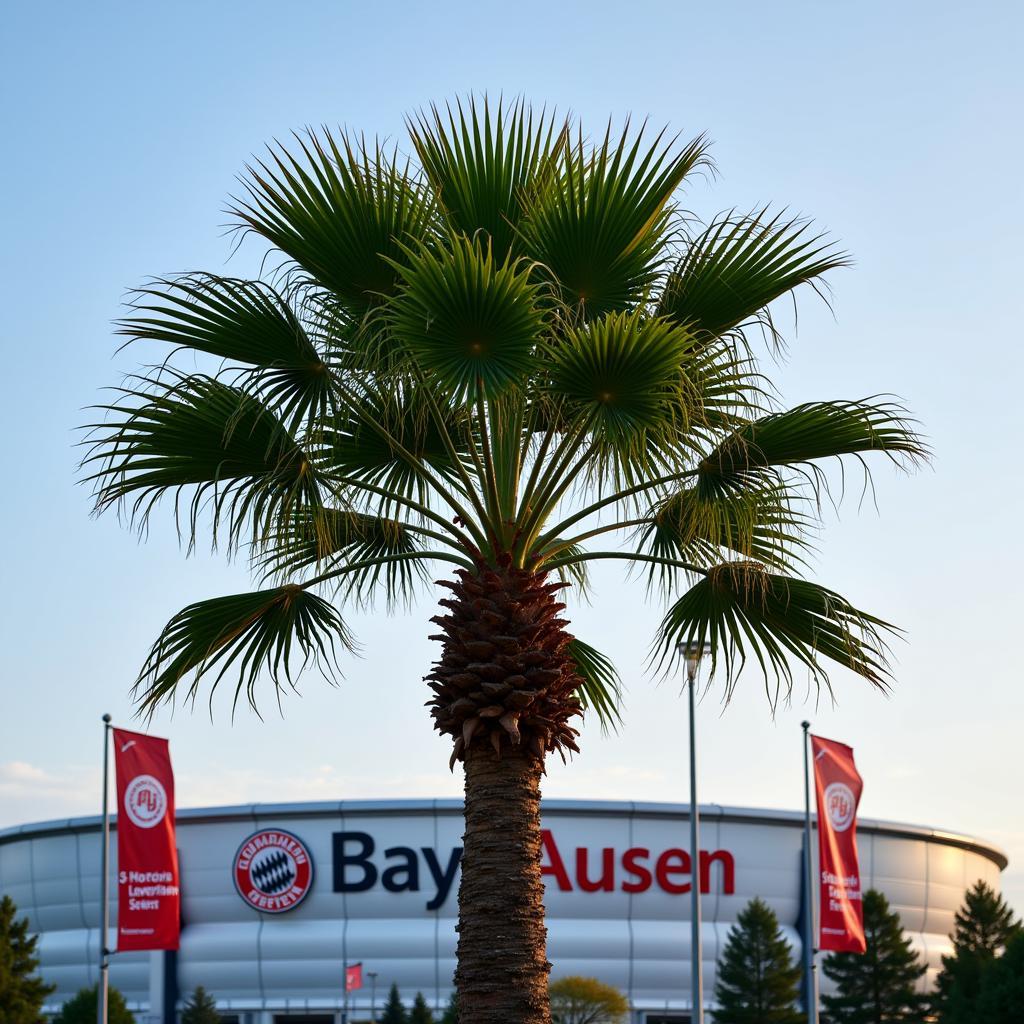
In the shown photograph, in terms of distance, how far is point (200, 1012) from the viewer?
6612cm

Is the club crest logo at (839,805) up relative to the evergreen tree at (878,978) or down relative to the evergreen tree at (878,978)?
up

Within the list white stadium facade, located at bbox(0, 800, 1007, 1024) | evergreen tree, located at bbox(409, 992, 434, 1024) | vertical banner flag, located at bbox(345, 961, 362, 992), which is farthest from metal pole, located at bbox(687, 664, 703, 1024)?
white stadium facade, located at bbox(0, 800, 1007, 1024)

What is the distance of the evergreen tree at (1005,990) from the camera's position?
Answer: 4338cm

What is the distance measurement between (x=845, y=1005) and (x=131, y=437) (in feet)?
178

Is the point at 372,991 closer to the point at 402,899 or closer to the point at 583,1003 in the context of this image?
the point at 402,899

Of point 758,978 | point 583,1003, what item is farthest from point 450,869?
point 758,978

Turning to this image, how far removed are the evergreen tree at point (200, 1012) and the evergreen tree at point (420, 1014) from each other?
8.96m

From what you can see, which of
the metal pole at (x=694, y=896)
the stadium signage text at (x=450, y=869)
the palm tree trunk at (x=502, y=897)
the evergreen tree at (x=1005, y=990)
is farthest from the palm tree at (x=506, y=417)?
the stadium signage text at (x=450, y=869)

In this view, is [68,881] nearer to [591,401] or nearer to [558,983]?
[558,983]

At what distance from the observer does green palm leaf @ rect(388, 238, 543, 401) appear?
7.98 metres

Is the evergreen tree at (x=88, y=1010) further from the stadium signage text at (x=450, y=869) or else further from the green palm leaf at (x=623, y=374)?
the green palm leaf at (x=623, y=374)

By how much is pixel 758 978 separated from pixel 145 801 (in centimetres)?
3775

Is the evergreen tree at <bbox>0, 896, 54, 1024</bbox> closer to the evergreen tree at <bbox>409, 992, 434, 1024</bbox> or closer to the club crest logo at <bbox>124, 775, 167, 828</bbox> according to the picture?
the evergreen tree at <bbox>409, 992, 434, 1024</bbox>

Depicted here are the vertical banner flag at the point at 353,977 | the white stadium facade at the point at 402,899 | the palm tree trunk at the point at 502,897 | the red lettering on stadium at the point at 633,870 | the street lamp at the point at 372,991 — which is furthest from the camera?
the red lettering on stadium at the point at 633,870
